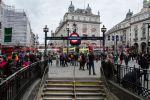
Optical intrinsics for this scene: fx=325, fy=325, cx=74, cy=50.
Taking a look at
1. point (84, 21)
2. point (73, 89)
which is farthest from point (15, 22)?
point (84, 21)

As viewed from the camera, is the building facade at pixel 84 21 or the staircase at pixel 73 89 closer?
the staircase at pixel 73 89

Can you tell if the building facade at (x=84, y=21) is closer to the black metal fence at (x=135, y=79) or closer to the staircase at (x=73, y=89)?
the staircase at (x=73, y=89)

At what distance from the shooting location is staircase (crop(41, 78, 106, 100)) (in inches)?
660

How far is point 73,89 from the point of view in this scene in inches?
691

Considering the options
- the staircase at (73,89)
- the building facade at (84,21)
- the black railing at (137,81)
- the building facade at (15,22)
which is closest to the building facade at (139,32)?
the building facade at (84,21)

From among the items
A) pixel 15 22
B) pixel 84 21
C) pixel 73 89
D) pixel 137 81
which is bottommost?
pixel 73 89

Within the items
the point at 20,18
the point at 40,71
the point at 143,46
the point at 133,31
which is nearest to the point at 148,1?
the point at 133,31

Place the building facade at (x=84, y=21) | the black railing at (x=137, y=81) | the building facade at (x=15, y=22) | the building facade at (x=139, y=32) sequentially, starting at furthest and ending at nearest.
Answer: the building facade at (x=84, y=21), the building facade at (x=139, y=32), the building facade at (x=15, y=22), the black railing at (x=137, y=81)

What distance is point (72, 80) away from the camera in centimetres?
1920

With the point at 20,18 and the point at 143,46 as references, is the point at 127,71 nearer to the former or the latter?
the point at 20,18

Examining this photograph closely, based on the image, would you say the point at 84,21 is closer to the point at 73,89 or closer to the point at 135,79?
the point at 73,89

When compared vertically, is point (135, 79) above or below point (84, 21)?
below

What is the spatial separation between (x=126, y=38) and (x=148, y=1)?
18.3 m

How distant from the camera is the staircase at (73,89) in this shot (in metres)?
16.8
